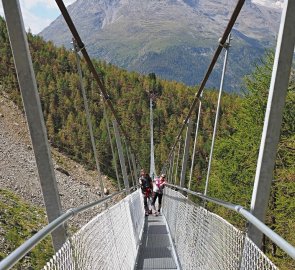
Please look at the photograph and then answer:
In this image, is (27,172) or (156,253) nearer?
(156,253)

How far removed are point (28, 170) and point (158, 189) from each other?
4180 centimetres

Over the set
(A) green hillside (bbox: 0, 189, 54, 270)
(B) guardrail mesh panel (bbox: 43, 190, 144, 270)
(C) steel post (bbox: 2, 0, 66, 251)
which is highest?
(C) steel post (bbox: 2, 0, 66, 251)

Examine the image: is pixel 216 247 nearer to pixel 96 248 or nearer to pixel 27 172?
pixel 96 248

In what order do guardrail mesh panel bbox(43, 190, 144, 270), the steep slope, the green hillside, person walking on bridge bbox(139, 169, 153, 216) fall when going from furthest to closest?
the steep slope → the green hillside → person walking on bridge bbox(139, 169, 153, 216) → guardrail mesh panel bbox(43, 190, 144, 270)

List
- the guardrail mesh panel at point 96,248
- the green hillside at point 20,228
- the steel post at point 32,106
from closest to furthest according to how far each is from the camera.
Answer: the guardrail mesh panel at point 96,248 < the steel post at point 32,106 < the green hillside at point 20,228

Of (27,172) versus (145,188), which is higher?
(145,188)

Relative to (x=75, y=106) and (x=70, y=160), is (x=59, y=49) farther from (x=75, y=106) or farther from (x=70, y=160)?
(x=70, y=160)

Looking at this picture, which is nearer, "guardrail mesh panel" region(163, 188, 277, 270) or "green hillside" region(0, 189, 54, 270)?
"guardrail mesh panel" region(163, 188, 277, 270)

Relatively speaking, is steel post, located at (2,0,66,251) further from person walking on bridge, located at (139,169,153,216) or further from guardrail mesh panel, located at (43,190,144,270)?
person walking on bridge, located at (139,169,153,216)

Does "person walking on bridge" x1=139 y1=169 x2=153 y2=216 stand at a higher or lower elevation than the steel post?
lower

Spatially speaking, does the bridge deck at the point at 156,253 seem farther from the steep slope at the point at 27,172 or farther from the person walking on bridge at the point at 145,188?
the steep slope at the point at 27,172

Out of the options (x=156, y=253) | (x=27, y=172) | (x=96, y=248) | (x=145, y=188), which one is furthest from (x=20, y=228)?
(x=96, y=248)

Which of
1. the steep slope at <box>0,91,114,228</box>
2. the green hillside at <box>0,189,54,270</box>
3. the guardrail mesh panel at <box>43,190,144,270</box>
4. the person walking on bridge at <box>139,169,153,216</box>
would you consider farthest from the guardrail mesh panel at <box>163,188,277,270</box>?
the steep slope at <box>0,91,114,228</box>

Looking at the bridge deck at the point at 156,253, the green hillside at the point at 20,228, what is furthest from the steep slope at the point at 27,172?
the bridge deck at the point at 156,253
